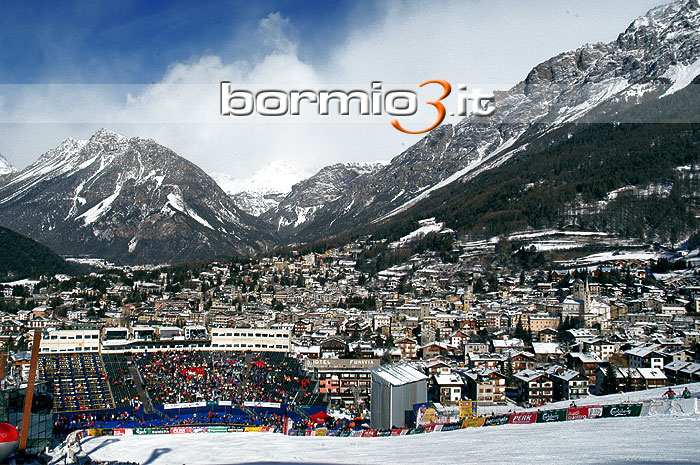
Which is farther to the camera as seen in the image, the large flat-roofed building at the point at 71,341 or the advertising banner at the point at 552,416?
the large flat-roofed building at the point at 71,341

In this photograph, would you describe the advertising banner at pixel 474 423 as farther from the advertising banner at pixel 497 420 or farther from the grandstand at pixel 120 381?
the grandstand at pixel 120 381

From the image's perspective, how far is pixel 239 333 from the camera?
58.1 metres

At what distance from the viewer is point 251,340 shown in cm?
5806

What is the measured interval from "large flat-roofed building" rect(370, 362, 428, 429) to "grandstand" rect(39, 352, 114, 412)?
16021mm

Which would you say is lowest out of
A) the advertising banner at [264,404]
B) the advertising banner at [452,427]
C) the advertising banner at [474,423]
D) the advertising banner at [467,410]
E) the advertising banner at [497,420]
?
the advertising banner at [264,404]

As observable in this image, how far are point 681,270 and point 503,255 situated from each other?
27.1m

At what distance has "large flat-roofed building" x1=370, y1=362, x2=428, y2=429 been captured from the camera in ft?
121

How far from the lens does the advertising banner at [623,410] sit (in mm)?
28856

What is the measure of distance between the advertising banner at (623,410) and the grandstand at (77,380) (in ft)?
91.3

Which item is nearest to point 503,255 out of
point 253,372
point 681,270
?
point 681,270

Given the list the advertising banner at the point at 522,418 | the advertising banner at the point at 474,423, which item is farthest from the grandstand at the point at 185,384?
the advertising banner at the point at 522,418

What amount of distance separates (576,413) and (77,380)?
3164 centimetres

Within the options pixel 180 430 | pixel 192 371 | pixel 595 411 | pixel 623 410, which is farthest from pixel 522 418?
pixel 192 371

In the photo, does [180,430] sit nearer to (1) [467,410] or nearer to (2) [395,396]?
(2) [395,396]
